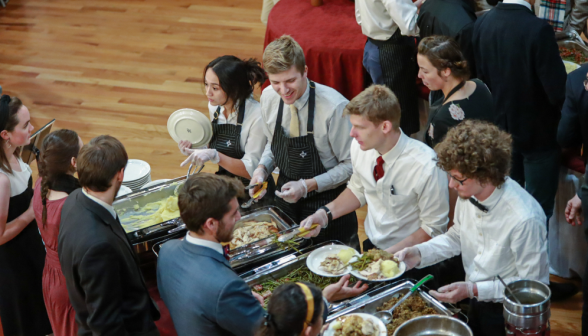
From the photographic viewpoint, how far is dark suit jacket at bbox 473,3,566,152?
126 inches

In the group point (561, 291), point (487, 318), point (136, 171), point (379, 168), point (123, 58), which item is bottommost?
point (123, 58)

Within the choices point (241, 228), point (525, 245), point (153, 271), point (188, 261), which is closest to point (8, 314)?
point (153, 271)

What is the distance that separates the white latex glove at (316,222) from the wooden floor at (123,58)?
2.32 m

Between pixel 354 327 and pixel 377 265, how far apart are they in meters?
0.33

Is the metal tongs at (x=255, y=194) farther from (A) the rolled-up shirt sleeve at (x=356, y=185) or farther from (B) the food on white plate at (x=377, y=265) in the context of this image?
(B) the food on white plate at (x=377, y=265)

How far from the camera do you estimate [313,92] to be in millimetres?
3016

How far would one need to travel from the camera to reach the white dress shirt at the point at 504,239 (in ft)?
7.02

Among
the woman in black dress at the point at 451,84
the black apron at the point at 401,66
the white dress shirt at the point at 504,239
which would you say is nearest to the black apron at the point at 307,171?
the woman in black dress at the point at 451,84

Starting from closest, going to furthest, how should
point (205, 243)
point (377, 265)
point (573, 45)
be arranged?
point (205, 243) < point (377, 265) < point (573, 45)

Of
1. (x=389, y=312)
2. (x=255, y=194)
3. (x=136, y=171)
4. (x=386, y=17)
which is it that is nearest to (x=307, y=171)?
(x=255, y=194)

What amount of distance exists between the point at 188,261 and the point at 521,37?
2.18 metres

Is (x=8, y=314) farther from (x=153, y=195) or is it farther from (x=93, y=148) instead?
(x=93, y=148)

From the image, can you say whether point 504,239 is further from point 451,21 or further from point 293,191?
point 451,21

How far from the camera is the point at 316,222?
9.34ft
